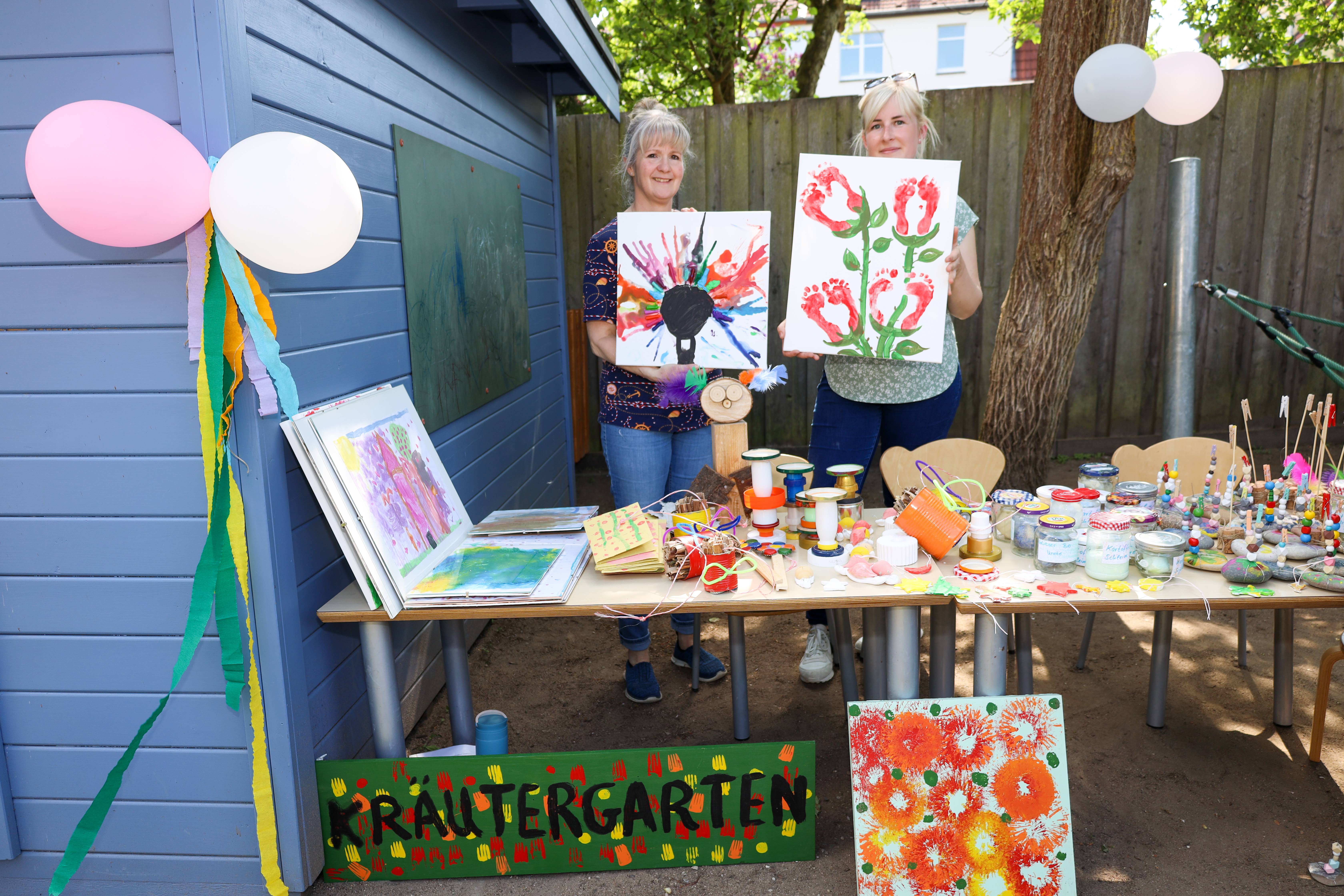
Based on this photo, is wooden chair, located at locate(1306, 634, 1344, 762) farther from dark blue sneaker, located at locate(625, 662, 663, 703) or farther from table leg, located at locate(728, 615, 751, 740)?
dark blue sneaker, located at locate(625, 662, 663, 703)

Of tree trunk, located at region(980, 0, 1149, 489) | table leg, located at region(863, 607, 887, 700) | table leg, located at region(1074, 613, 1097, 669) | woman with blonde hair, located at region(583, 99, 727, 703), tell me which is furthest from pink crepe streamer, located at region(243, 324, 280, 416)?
tree trunk, located at region(980, 0, 1149, 489)

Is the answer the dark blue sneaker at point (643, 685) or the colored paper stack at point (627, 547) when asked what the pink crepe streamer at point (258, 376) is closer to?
the colored paper stack at point (627, 547)

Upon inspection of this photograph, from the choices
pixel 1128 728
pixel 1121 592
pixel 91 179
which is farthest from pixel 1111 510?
pixel 91 179

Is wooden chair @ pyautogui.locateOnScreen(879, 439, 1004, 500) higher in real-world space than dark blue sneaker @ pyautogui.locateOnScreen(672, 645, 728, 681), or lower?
higher

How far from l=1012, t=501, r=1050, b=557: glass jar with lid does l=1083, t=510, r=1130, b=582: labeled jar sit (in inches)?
6.0

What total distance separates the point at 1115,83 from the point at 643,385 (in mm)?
1810

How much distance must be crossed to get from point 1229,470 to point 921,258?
3.77 ft

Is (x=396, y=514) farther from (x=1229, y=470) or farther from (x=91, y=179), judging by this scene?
(x=1229, y=470)

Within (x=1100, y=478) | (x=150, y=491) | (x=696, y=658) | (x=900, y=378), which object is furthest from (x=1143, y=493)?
(x=150, y=491)

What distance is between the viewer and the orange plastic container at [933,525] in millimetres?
1975

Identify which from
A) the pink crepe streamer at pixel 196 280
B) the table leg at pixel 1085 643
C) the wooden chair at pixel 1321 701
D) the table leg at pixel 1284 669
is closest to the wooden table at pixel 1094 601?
the wooden chair at pixel 1321 701

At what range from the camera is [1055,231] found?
3.37 m

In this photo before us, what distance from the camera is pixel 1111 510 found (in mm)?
1922

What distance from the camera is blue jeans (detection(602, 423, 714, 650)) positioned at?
2564mm
